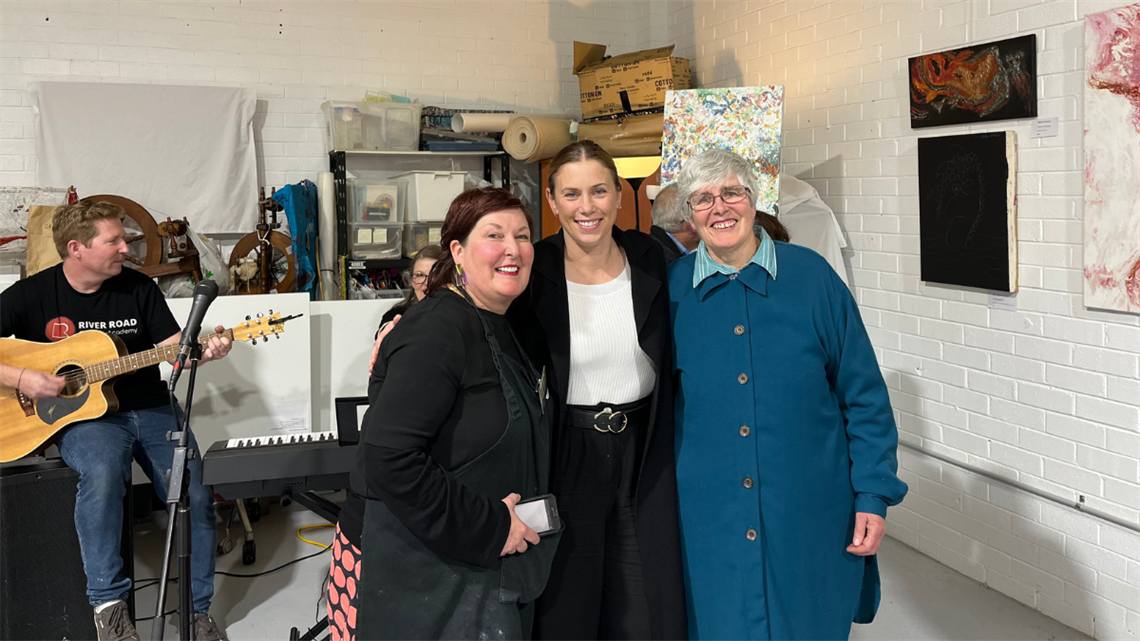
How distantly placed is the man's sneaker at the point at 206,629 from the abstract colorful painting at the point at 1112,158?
10.8 ft

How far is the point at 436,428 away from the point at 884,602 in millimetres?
2522

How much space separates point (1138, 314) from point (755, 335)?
1755mm

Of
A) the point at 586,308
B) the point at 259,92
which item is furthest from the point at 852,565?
the point at 259,92

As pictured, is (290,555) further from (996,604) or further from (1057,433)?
(1057,433)

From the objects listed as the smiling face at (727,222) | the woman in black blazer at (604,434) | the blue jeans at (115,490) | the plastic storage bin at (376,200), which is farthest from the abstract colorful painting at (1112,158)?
the plastic storage bin at (376,200)

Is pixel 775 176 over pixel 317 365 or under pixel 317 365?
over

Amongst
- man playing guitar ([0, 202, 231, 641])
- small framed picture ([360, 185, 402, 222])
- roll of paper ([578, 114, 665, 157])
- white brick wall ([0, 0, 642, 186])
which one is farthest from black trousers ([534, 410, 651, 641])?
white brick wall ([0, 0, 642, 186])

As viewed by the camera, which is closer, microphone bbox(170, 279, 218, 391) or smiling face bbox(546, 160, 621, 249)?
smiling face bbox(546, 160, 621, 249)

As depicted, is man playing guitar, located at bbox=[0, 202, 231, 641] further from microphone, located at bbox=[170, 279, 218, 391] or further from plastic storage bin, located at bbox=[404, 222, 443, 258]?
plastic storage bin, located at bbox=[404, 222, 443, 258]

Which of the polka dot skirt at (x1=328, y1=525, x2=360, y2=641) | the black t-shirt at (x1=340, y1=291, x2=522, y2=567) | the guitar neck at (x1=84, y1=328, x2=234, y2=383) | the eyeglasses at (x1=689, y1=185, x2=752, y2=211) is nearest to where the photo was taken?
the black t-shirt at (x1=340, y1=291, x2=522, y2=567)

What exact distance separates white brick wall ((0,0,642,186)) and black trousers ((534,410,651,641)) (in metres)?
4.01

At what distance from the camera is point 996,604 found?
3.31 metres

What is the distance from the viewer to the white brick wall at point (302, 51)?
470 centimetres

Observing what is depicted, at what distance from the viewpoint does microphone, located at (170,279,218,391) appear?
7.48 ft
